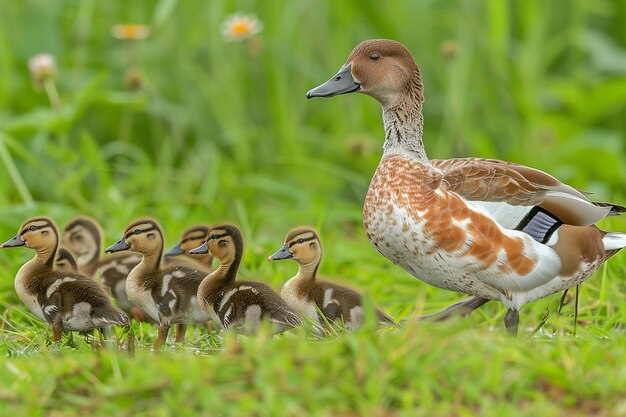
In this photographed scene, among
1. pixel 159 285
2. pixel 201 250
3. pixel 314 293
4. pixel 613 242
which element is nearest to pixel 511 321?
pixel 613 242

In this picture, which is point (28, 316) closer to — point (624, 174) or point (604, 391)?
point (604, 391)

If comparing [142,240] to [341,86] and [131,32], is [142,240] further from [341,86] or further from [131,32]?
[131,32]

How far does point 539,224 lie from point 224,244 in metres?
1.48

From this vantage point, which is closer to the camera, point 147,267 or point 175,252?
point 147,267

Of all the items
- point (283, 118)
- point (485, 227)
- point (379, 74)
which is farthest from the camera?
point (283, 118)

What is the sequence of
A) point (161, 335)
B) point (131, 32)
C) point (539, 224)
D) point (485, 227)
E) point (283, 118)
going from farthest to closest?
1. point (283, 118)
2. point (131, 32)
3. point (161, 335)
4. point (539, 224)
5. point (485, 227)

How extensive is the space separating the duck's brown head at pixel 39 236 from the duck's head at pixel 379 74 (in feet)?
4.63

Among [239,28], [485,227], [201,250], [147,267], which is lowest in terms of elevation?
[147,267]

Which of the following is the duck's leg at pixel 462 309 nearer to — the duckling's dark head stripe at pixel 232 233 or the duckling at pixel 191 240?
the duckling's dark head stripe at pixel 232 233

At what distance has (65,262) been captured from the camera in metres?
5.81

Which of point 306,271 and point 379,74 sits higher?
point 379,74

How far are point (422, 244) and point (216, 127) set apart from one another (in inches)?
184

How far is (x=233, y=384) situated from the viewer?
4012mm

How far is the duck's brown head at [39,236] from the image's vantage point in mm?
5570
